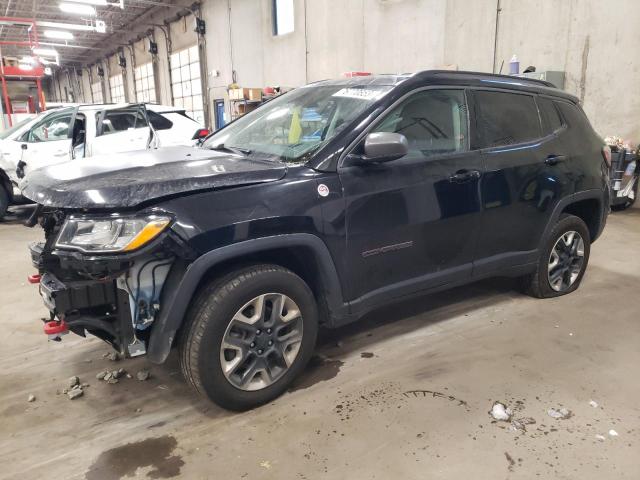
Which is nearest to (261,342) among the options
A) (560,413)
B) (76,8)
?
(560,413)

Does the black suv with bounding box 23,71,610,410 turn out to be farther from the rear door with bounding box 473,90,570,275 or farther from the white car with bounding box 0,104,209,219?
the white car with bounding box 0,104,209,219

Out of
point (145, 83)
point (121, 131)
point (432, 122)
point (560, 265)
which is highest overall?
point (145, 83)

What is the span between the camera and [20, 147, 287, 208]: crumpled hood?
6.53ft

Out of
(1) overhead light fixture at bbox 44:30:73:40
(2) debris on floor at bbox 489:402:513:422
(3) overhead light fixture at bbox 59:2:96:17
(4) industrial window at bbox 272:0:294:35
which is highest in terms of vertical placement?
(1) overhead light fixture at bbox 44:30:73:40

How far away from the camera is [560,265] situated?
373 cm

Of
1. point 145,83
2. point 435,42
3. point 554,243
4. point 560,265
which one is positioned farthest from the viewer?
point 145,83

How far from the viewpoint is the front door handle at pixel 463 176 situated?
2.81m

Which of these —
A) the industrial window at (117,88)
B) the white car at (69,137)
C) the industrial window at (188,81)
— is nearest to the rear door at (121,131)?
the white car at (69,137)

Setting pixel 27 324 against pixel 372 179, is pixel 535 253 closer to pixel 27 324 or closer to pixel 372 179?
pixel 372 179

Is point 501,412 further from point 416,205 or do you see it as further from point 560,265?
point 560,265

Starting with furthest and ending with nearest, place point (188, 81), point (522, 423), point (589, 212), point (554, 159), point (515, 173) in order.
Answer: point (188, 81), point (589, 212), point (554, 159), point (515, 173), point (522, 423)

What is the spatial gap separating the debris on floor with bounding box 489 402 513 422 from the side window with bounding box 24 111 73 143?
284 inches

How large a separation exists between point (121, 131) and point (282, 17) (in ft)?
27.8

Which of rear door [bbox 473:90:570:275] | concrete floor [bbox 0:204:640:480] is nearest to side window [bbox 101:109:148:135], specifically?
concrete floor [bbox 0:204:640:480]
